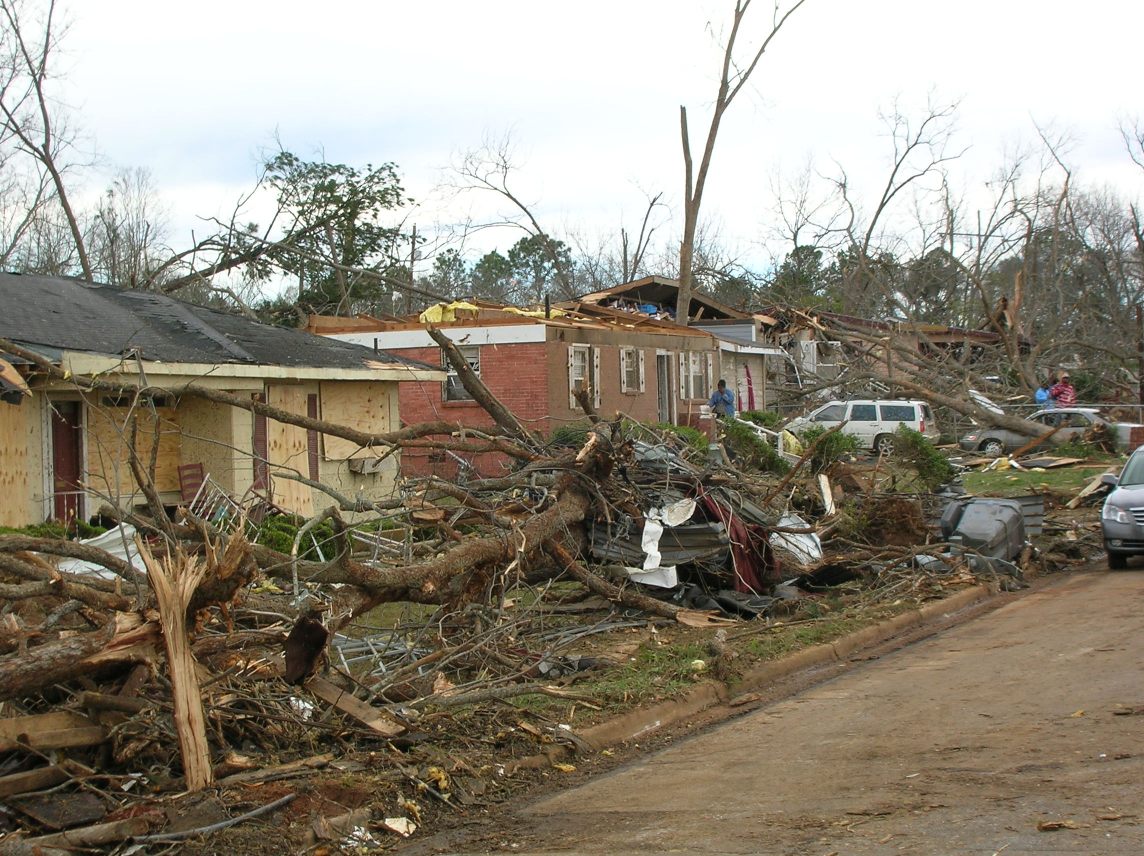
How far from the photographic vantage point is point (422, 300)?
4525 cm

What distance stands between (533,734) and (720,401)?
23551 mm

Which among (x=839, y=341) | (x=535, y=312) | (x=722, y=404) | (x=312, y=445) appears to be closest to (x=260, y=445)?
(x=312, y=445)

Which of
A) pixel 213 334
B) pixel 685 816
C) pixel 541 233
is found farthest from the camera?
pixel 541 233

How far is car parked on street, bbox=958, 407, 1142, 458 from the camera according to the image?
1154 inches

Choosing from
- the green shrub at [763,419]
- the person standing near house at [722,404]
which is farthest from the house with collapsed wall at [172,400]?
the green shrub at [763,419]

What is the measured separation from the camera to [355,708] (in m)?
6.92

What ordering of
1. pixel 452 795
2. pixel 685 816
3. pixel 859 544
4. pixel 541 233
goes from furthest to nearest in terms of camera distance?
pixel 541 233 → pixel 859 544 → pixel 452 795 → pixel 685 816

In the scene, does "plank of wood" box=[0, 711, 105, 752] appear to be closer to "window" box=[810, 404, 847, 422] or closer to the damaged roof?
"window" box=[810, 404, 847, 422]

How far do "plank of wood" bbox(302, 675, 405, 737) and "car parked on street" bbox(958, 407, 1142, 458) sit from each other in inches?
999

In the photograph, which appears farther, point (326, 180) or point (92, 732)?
point (326, 180)

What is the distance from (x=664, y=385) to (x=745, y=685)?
78.3 ft

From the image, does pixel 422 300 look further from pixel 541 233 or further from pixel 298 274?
pixel 298 274

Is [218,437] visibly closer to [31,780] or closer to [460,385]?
[460,385]

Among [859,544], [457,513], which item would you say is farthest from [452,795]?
[859,544]
